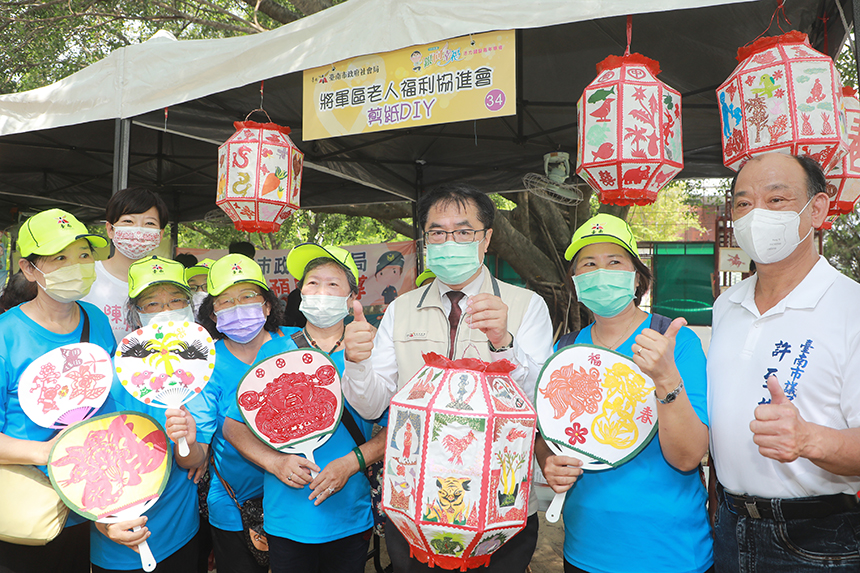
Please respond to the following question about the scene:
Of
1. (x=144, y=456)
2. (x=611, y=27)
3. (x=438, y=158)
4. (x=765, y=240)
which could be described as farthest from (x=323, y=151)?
(x=765, y=240)

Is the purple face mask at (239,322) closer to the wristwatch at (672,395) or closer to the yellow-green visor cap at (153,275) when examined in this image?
the yellow-green visor cap at (153,275)

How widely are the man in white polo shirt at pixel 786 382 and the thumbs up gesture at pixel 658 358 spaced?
23cm

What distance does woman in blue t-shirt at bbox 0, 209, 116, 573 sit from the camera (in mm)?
2080

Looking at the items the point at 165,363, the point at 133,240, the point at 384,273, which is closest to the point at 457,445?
the point at 165,363

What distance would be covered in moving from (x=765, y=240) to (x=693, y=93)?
10.6ft

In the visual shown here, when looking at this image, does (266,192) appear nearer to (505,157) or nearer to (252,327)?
(252,327)

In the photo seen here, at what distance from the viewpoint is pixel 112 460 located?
203cm

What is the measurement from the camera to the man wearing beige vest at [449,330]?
190 centimetres

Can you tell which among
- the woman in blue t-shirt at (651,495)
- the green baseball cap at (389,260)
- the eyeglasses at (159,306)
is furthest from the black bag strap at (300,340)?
the green baseball cap at (389,260)

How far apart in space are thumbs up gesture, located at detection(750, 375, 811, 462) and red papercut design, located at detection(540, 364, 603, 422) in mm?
495

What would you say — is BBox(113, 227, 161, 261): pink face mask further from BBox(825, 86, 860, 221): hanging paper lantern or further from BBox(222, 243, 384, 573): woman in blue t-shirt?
BBox(825, 86, 860, 221): hanging paper lantern

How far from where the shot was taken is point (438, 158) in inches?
270

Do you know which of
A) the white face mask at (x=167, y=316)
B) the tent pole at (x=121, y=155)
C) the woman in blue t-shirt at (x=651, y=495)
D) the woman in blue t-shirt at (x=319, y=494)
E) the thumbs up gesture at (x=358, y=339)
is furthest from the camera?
the tent pole at (x=121, y=155)

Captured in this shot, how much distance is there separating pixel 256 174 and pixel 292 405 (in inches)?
85.4
